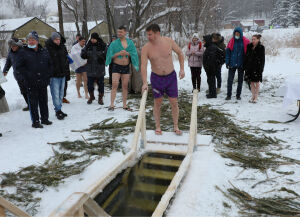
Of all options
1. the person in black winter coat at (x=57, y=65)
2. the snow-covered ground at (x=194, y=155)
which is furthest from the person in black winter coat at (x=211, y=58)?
the person in black winter coat at (x=57, y=65)

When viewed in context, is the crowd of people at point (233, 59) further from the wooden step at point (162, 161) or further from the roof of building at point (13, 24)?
the roof of building at point (13, 24)

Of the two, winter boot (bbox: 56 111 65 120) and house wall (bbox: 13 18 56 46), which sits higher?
house wall (bbox: 13 18 56 46)

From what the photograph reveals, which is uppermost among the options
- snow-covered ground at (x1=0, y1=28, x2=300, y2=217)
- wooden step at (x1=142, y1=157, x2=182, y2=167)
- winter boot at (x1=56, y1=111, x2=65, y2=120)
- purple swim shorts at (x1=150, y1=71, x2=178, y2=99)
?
purple swim shorts at (x1=150, y1=71, x2=178, y2=99)

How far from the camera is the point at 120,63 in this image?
6.56m

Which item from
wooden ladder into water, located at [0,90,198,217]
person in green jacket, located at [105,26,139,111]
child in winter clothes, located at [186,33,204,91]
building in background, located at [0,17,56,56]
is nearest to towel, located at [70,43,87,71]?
person in green jacket, located at [105,26,139,111]

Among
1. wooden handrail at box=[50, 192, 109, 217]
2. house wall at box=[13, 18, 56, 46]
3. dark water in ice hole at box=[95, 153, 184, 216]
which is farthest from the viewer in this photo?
house wall at box=[13, 18, 56, 46]

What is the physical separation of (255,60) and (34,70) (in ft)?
18.2

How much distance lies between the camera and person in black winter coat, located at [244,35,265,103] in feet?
23.1

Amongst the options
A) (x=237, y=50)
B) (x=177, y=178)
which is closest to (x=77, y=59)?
Answer: (x=237, y=50)

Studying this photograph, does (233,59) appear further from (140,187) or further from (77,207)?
(77,207)

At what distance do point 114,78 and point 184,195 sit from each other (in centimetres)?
413

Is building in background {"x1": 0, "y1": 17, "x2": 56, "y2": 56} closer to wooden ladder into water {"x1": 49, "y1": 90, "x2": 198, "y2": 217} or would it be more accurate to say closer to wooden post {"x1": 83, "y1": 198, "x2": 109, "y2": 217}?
wooden ladder into water {"x1": 49, "y1": 90, "x2": 198, "y2": 217}

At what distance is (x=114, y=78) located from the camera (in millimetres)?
6648

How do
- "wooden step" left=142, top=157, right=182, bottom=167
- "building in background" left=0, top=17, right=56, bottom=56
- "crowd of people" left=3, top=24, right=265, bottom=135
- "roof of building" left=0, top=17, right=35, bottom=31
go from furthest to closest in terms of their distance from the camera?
1. "roof of building" left=0, top=17, right=35, bottom=31
2. "building in background" left=0, top=17, right=56, bottom=56
3. "crowd of people" left=3, top=24, right=265, bottom=135
4. "wooden step" left=142, top=157, right=182, bottom=167
